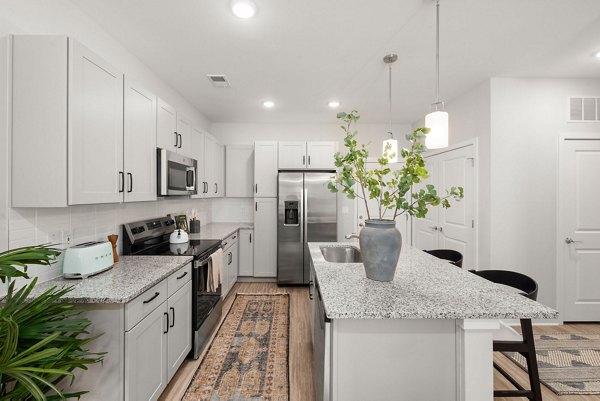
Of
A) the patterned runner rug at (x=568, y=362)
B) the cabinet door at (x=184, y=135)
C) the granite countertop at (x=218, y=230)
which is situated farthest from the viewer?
the granite countertop at (x=218, y=230)

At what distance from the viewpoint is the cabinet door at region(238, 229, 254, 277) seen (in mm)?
4320

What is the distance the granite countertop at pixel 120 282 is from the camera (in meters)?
1.39

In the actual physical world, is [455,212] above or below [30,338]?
above

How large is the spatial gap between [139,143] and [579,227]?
4472 mm

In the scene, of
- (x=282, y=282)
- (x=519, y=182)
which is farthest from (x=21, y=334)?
(x=519, y=182)

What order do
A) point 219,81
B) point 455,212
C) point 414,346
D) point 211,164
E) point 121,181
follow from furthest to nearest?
point 211,164 → point 455,212 → point 219,81 → point 121,181 → point 414,346

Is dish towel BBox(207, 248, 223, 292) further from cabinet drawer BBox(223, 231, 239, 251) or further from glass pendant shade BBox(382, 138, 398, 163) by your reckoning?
glass pendant shade BBox(382, 138, 398, 163)

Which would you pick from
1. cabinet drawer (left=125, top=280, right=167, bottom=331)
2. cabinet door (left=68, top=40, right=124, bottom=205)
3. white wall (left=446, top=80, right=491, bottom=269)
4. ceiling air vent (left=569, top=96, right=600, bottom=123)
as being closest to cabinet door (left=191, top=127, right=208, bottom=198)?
cabinet door (left=68, top=40, right=124, bottom=205)

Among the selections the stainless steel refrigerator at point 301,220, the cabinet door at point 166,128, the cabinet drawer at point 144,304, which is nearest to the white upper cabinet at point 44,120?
the cabinet drawer at point 144,304

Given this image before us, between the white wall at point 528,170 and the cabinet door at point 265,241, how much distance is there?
287 centimetres

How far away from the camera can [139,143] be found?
6.95 ft

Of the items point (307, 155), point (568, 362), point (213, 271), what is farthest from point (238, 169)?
point (568, 362)

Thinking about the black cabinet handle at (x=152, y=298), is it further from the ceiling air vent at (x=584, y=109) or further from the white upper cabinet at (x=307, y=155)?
the ceiling air vent at (x=584, y=109)

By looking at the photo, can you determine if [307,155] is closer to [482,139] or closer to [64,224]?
[482,139]
